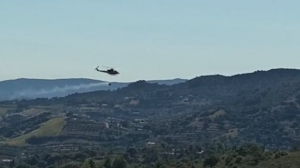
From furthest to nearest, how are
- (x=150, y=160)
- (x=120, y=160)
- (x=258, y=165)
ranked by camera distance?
(x=150, y=160) → (x=120, y=160) → (x=258, y=165)

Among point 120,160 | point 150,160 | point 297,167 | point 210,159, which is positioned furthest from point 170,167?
point 150,160

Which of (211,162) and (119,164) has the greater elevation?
(211,162)

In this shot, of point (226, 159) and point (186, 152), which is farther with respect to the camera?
point (186, 152)

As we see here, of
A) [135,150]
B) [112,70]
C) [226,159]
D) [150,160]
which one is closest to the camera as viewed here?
[112,70]

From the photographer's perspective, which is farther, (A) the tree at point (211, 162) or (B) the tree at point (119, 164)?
(B) the tree at point (119, 164)

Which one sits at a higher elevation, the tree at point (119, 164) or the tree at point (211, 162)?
the tree at point (211, 162)

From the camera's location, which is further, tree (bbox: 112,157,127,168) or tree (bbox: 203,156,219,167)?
tree (bbox: 112,157,127,168)

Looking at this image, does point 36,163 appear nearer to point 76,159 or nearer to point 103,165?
point 76,159

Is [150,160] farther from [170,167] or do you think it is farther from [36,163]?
[170,167]

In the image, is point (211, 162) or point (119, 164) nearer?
point (211, 162)

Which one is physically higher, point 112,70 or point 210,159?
point 112,70

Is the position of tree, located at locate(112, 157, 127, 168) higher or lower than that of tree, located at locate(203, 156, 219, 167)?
lower
